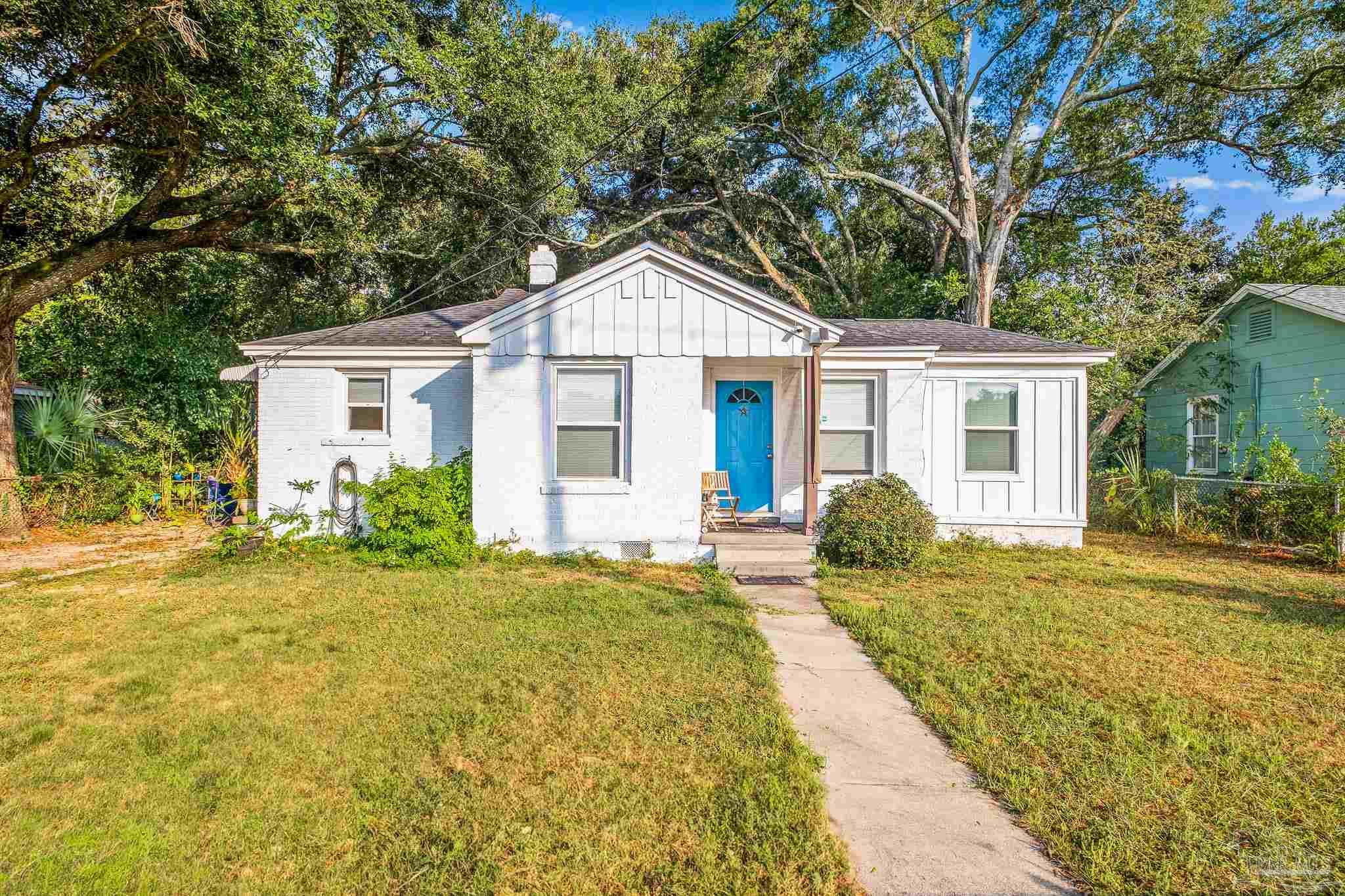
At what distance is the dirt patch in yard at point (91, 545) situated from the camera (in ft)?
27.3

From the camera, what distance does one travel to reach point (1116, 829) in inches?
111

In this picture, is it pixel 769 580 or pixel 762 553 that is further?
pixel 762 553

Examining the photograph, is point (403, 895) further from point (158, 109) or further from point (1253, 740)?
point (158, 109)

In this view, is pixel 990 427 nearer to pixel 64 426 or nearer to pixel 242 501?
pixel 242 501

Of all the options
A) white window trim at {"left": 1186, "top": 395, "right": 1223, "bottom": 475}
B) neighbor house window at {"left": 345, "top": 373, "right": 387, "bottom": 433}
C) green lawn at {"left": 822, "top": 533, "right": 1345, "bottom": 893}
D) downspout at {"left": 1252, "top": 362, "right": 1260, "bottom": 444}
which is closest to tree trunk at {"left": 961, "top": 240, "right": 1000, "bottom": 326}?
white window trim at {"left": 1186, "top": 395, "right": 1223, "bottom": 475}

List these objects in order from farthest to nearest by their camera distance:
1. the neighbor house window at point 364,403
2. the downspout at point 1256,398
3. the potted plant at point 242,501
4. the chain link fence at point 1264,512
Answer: the downspout at point 1256,398, the potted plant at point 242,501, the neighbor house window at point 364,403, the chain link fence at point 1264,512

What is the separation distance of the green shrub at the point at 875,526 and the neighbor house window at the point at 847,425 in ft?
3.00

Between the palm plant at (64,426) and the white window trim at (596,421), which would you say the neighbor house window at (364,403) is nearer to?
the white window trim at (596,421)

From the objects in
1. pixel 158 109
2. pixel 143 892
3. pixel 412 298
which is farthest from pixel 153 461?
pixel 143 892

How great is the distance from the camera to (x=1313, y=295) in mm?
12297

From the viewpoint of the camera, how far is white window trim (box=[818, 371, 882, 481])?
953 centimetres

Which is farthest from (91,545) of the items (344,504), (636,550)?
(636,550)

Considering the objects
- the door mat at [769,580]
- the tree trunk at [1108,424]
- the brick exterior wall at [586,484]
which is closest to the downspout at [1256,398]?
the tree trunk at [1108,424]

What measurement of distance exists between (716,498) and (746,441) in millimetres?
1284
